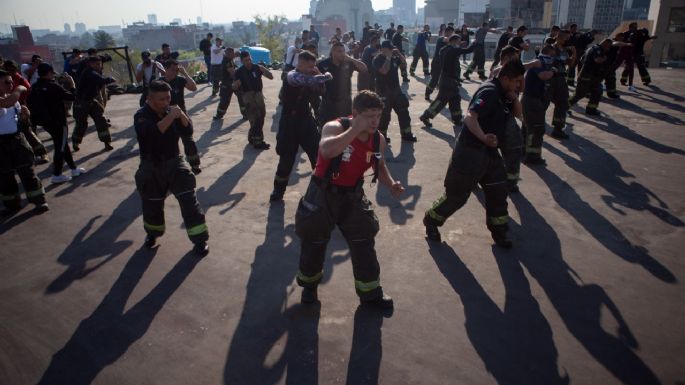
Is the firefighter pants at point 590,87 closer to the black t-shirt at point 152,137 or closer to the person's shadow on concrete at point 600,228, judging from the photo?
the person's shadow on concrete at point 600,228

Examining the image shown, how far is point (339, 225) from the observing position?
3775 mm

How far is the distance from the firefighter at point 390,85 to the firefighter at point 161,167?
4723 mm

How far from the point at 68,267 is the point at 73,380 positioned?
201 centimetres

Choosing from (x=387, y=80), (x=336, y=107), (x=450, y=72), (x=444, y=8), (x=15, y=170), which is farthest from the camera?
(x=444, y=8)

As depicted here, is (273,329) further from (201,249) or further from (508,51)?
(508,51)

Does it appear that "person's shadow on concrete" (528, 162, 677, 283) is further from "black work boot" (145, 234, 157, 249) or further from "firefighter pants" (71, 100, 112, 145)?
"firefighter pants" (71, 100, 112, 145)

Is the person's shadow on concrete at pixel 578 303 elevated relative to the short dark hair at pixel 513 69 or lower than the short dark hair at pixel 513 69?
lower

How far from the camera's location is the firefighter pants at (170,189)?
481 centimetres

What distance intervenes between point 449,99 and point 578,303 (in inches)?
257

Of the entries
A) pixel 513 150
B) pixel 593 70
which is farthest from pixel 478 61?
pixel 513 150

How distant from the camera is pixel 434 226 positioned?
5.21 m

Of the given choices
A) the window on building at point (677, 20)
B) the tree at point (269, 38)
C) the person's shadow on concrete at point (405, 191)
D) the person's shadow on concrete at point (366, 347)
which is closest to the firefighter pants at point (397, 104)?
the person's shadow on concrete at point (405, 191)

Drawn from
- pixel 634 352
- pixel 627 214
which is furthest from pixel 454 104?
pixel 634 352

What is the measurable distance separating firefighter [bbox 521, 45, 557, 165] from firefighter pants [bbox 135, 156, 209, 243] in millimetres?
5651
